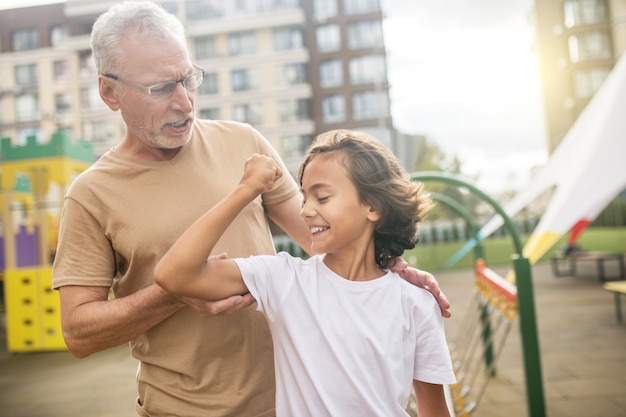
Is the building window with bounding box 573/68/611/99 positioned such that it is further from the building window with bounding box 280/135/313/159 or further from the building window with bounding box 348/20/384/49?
the building window with bounding box 280/135/313/159

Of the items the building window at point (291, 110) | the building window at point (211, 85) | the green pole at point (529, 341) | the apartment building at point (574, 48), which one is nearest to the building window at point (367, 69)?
the building window at point (291, 110)

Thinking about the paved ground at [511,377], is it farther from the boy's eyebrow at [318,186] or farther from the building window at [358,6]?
the building window at [358,6]

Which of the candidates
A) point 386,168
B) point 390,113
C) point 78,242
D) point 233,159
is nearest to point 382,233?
point 386,168

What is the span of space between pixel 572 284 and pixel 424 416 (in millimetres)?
10978

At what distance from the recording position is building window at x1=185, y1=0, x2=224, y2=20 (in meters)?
33.4

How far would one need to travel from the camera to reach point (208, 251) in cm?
133

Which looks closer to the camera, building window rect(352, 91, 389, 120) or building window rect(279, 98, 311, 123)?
building window rect(279, 98, 311, 123)

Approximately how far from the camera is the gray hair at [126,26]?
5.20ft

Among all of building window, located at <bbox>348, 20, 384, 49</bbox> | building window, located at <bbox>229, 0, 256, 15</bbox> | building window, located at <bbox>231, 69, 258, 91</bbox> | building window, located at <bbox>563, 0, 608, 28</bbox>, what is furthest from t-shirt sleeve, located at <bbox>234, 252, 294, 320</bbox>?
building window, located at <bbox>563, 0, 608, 28</bbox>

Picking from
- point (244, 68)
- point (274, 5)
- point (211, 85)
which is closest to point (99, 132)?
point (211, 85)

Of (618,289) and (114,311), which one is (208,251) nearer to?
(114,311)

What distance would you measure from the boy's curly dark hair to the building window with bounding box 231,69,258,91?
32.2m

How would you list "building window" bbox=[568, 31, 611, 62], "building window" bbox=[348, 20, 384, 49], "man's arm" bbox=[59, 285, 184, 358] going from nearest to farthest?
1. "man's arm" bbox=[59, 285, 184, 358]
2. "building window" bbox=[348, 20, 384, 49]
3. "building window" bbox=[568, 31, 611, 62]

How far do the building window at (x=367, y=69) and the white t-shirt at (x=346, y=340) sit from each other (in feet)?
111
